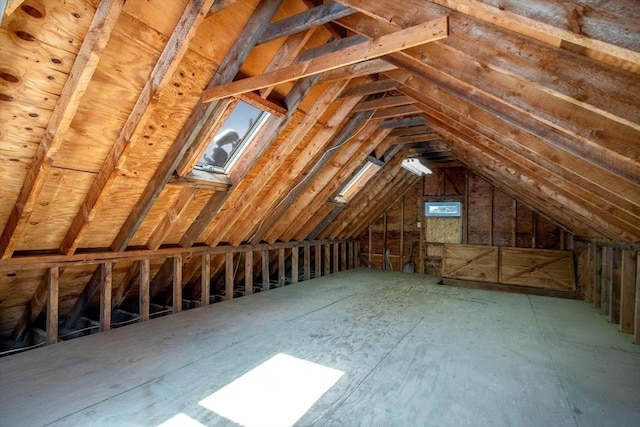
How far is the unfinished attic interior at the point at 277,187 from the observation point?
165cm

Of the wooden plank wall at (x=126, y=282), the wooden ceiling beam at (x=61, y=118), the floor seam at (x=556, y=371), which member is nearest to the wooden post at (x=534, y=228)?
the floor seam at (x=556, y=371)

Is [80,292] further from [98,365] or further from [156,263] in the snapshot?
[98,365]

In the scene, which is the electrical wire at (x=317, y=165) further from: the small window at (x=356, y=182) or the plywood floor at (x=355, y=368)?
the small window at (x=356, y=182)

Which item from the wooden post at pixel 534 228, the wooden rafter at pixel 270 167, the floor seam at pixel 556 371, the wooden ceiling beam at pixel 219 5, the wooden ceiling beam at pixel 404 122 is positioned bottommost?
the floor seam at pixel 556 371

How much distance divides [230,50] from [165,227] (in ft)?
7.37

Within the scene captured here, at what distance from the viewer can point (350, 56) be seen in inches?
81.4

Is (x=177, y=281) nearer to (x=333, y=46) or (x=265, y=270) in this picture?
(x=265, y=270)

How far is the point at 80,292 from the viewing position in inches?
149

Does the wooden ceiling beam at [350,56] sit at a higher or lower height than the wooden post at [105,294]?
higher

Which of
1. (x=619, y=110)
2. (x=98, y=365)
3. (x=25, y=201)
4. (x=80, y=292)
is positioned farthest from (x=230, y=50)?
(x=80, y=292)

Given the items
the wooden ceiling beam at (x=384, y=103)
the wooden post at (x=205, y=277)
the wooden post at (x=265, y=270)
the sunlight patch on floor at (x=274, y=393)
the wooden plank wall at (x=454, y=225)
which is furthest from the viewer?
the wooden plank wall at (x=454, y=225)

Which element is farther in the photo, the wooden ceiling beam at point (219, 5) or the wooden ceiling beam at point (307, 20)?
the wooden ceiling beam at point (307, 20)

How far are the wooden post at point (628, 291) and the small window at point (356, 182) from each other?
12.4 feet

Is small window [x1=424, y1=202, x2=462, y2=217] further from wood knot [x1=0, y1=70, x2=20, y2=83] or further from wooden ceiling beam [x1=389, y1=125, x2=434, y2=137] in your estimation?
wood knot [x1=0, y1=70, x2=20, y2=83]
